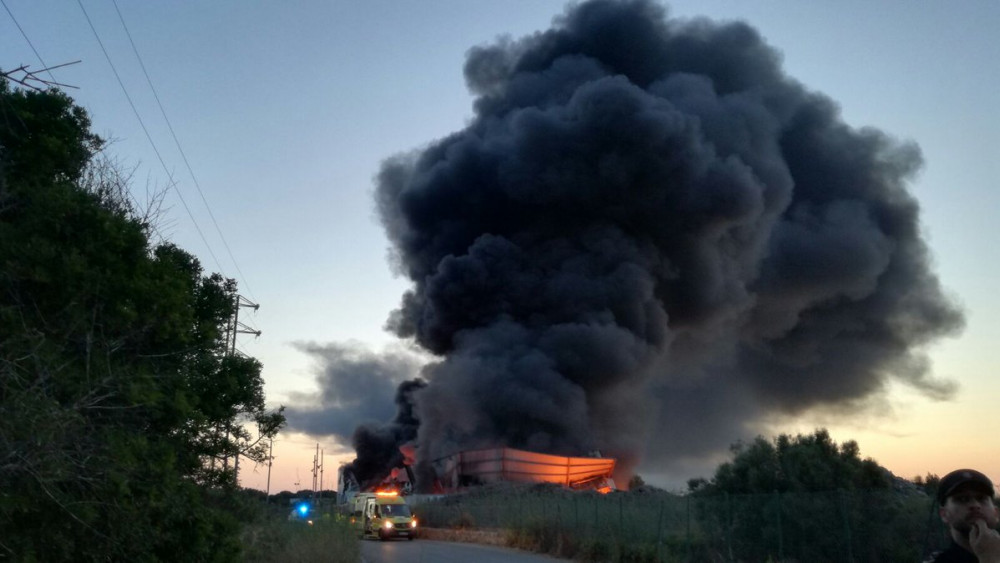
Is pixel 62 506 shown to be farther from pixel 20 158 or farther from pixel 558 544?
pixel 558 544

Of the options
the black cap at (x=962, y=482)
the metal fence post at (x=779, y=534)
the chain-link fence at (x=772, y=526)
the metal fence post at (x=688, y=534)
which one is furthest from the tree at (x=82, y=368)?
the metal fence post at (x=688, y=534)

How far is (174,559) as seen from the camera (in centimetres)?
860

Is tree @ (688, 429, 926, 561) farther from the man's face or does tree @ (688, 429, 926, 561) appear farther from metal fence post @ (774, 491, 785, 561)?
the man's face

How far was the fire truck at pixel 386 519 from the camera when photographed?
113 ft

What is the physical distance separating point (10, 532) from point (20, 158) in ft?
12.0

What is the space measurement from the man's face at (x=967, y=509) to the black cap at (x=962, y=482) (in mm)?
17

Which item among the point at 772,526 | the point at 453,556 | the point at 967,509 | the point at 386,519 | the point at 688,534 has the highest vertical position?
the point at 967,509

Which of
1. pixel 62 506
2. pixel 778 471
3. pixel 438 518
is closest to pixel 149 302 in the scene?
pixel 62 506

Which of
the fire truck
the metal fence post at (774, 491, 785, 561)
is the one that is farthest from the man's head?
the fire truck

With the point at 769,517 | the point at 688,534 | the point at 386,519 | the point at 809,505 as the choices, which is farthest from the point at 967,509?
the point at 386,519

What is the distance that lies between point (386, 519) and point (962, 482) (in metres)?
33.3

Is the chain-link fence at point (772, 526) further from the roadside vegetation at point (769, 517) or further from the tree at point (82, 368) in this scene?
the tree at point (82, 368)

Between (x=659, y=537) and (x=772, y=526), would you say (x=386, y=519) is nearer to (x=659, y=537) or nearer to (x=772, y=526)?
(x=659, y=537)

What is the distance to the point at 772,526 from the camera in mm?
16203
